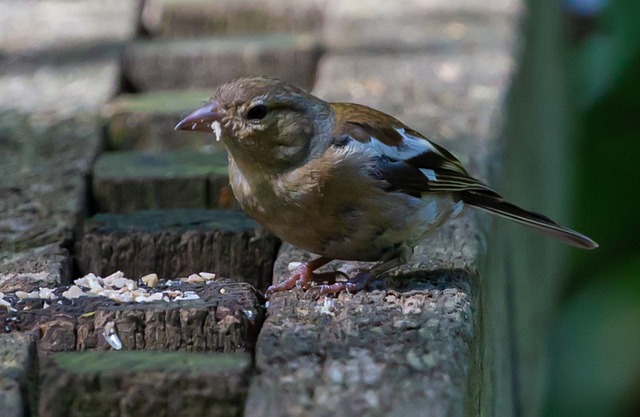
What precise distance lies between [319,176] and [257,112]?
28 cm

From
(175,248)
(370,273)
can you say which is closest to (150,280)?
(175,248)

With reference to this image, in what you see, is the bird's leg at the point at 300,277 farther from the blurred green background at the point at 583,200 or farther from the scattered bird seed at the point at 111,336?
the blurred green background at the point at 583,200

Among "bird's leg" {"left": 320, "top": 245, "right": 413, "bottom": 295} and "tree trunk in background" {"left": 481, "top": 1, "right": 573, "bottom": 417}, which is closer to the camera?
"bird's leg" {"left": 320, "top": 245, "right": 413, "bottom": 295}

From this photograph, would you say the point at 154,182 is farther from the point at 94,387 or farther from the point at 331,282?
the point at 94,387

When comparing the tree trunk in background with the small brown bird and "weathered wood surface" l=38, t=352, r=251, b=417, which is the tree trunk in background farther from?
"weathered wood surface" l=38, t=352, r=251, b=417

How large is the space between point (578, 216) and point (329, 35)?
3.55 metres

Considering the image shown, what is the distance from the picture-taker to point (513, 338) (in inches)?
176

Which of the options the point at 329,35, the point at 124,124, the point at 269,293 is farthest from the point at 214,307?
the point at 329,35

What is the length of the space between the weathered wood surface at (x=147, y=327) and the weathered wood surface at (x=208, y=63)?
274 centimetres

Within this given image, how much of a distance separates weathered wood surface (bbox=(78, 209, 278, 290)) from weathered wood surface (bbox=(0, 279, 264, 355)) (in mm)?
693

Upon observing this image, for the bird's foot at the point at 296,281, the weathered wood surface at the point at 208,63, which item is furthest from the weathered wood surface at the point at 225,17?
the bird's foot at the point at 296,281

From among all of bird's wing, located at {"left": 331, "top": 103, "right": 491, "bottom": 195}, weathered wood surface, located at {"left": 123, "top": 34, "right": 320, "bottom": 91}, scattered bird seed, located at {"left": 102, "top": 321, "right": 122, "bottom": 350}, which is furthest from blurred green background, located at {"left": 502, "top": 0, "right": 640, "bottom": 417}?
scattered bird seed, located at {"left": 102, "top": 321, "right": 122, "bottom": 350}

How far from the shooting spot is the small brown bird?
338 cm

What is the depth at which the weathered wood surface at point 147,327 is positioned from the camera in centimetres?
270
